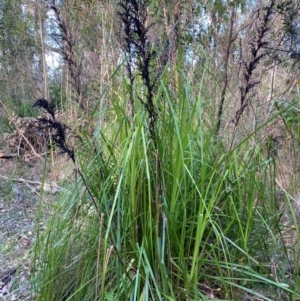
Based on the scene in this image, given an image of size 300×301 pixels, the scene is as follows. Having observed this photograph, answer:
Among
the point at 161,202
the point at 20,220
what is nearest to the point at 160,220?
the point at 161,202

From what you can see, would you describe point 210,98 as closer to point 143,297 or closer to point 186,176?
point 186,176

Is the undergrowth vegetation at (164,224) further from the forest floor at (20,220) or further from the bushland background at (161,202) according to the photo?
the forest floor at (20,220)

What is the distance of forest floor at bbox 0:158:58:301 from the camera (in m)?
1.62

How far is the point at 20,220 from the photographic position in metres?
2.84

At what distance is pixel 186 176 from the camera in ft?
4.62

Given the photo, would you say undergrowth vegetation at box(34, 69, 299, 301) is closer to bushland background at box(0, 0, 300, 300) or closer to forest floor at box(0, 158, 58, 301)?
bushland background at box(0, 0, 300, 300)

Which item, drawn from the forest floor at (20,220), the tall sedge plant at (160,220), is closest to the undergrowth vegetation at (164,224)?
the tall sedge plant at (160,220)

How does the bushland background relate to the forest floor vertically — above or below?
above

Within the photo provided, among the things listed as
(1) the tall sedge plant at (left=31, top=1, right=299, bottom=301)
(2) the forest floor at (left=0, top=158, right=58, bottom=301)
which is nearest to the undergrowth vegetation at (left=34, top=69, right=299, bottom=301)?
(1) the tall sedge plant at (left=31, top=1, right=299, bottom=301)

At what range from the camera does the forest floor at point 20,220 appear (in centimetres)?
162

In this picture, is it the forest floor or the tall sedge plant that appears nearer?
the tall sedge plant

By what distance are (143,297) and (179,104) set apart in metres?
0.78

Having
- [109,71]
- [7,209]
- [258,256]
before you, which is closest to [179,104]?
[258,256]

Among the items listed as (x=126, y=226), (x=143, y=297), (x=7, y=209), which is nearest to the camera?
(x=143, y=297)
